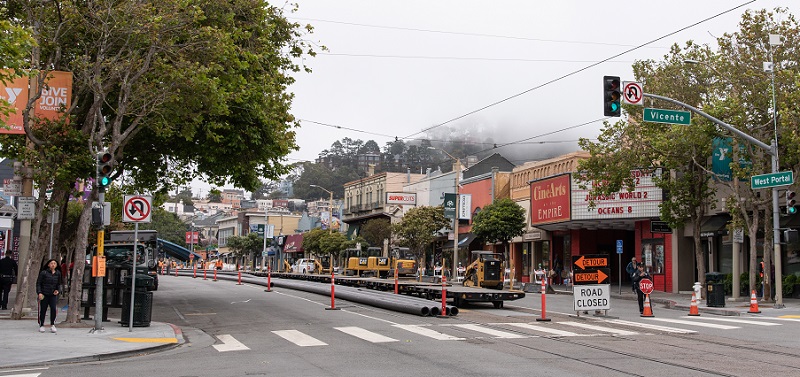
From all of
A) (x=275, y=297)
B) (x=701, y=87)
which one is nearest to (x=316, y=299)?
(x=275, y=297)

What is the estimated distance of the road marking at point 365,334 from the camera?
15.6m

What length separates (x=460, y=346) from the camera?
1440cm

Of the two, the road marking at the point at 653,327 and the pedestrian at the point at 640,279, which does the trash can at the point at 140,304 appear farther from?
the pedestrian at the point at 640,279

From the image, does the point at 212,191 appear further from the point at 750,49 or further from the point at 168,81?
the point at 750,49

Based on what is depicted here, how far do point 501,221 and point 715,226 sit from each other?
14.6m

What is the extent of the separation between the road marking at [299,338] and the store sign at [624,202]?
936 inches

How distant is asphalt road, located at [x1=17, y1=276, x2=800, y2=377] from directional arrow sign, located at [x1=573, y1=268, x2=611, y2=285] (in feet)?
3.67

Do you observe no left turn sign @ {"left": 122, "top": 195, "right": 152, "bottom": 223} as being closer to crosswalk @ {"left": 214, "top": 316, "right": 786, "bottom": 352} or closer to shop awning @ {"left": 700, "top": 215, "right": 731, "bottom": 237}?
crosswalk @ {"left": 214, "top": 316, "right": 786, "bottom": 352}

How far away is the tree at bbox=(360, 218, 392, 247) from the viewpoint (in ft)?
229

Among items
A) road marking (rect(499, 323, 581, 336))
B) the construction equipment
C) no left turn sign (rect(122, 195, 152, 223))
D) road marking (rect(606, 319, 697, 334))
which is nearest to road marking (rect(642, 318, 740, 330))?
road marking (rect(606, 319, 697, 334))

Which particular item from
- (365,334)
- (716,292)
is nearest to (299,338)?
(365,334)

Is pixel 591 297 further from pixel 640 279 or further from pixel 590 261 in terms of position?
pixel 640 279

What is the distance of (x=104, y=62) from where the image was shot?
18547 millimetres

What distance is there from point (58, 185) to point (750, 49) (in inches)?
987
